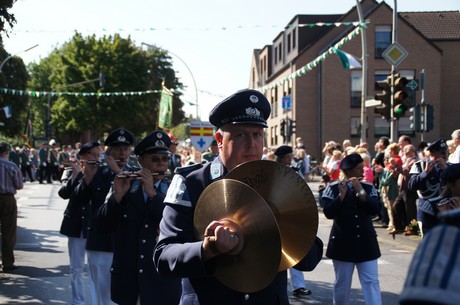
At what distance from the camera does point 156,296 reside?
15.1 ft

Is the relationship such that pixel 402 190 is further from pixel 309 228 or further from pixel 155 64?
pixel 155 64

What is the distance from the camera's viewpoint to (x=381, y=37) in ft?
138

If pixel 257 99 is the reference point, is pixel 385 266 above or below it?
below

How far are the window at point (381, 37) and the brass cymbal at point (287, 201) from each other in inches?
1627

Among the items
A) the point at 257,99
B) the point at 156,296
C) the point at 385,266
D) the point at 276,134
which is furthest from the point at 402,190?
the point at 276,134

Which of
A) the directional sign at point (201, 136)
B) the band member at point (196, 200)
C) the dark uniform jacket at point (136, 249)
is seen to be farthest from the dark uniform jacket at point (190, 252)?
the directional sign at point (201, 136)

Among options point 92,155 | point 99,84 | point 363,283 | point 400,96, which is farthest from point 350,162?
point 99,84

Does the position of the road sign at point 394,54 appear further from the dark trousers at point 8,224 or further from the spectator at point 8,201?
the dark trousers at point 8,224

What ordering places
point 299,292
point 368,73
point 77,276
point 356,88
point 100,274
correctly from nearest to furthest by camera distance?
point 100,274 → point 77,276 → point 299,292 → point 368,73 → point 356,88

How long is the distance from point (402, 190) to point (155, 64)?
58.6 metres

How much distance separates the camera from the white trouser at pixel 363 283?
6.62m

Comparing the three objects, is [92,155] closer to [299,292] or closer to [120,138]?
[120,138]

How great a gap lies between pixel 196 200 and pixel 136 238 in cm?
238

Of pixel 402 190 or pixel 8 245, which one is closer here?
pixel 8 245
